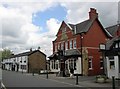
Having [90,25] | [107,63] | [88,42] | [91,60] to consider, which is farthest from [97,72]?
[107,63]

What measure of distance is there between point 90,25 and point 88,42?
2992 millimetres

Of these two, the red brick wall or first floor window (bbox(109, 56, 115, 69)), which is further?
the red brick wall

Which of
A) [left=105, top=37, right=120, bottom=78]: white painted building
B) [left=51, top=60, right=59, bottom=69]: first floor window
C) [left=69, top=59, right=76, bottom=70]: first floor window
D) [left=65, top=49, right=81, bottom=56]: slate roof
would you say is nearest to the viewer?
[left=105, top=37, right=120, bottom=78]: white painted building

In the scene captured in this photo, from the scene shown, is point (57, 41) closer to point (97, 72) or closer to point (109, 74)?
point (97, 72)

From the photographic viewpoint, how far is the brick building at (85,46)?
41.8 meters

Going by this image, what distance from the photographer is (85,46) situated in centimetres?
4225

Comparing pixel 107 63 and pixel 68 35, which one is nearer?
pixel 107 63

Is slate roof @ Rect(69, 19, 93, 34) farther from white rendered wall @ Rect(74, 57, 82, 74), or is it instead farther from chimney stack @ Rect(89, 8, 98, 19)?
white rendered wall @ Rect(74, 57, 82, 74)

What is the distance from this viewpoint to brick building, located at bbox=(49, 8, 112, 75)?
41.8 meters

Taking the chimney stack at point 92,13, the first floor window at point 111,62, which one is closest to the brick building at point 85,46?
the chimney stack at point 92,13

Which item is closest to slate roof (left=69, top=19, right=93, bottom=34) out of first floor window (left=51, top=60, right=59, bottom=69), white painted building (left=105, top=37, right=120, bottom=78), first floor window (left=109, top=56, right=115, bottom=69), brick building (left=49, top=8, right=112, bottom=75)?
brick building (left=49, top=8, right=112, bottom=75)

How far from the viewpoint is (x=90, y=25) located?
42.9 m

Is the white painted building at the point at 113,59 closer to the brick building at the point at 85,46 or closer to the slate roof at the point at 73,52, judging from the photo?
the brick building at the point at 85,46

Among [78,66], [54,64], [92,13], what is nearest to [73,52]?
[78,66]
